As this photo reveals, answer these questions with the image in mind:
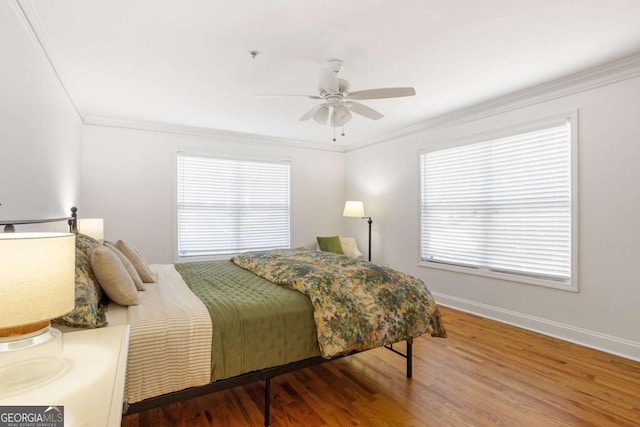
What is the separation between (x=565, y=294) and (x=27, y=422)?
157 inches

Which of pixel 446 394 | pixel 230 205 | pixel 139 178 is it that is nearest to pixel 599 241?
pixel 446 394

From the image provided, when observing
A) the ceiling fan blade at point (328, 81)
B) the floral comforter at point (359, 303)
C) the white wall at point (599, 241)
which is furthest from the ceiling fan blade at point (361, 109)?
the white wall at point (599, 241)

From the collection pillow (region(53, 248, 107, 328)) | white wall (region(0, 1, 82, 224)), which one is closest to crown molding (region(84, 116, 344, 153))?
white wall (region(0, 1, 82, 224))

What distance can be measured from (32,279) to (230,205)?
4.34 metres

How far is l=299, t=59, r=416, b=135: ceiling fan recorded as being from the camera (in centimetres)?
256

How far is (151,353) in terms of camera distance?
1.61 meters

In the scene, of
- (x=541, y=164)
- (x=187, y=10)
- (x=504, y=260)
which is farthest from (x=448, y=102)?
(x=187, y=10)

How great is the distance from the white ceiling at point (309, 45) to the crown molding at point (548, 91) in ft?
0.43

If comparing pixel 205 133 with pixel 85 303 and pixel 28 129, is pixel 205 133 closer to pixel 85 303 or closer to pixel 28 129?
pixel 28 129

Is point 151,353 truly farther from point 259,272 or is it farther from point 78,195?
point 78,195

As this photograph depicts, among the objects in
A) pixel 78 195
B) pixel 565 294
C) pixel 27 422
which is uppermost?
pixel 78 195

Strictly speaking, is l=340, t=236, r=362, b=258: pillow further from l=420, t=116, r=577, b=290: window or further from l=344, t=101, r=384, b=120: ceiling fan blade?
l=344, t=101, r=384, b=120: ceiling fan blade

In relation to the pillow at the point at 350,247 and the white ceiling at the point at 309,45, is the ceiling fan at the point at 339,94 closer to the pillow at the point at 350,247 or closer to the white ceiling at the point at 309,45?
the white ceiling at the point at 309,45

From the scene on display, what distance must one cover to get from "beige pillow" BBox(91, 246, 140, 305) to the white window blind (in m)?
2.98
